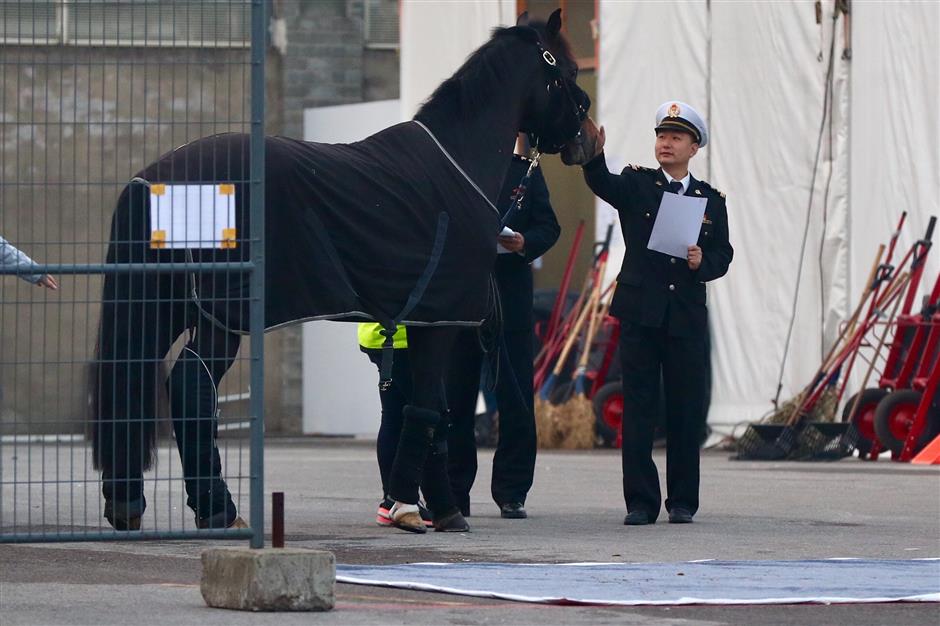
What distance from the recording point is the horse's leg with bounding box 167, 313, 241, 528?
6500 millimetres

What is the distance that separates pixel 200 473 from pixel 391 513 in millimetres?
1458

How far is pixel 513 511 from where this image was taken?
894 cm

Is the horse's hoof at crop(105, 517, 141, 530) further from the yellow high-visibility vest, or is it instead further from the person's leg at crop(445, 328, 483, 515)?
the person's leg at crop(445, 328, 483, 515)

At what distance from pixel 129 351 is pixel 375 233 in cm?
147

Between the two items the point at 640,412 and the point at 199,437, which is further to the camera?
the point at 640,412

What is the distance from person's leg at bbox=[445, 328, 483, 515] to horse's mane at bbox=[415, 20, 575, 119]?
3.50 feet

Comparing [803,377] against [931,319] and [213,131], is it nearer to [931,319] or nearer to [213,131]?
[931,319]

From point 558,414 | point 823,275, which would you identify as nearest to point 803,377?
point 823,275

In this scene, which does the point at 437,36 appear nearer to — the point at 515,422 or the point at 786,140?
the point at 786,140

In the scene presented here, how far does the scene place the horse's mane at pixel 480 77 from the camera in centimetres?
800

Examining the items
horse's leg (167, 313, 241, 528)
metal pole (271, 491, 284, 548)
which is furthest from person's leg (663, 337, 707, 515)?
metal pole (271, 491, 284, 548)

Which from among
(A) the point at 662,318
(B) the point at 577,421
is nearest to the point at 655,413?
(A) the point at 662,318

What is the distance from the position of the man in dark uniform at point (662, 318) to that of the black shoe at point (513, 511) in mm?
506

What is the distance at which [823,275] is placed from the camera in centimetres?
1698
